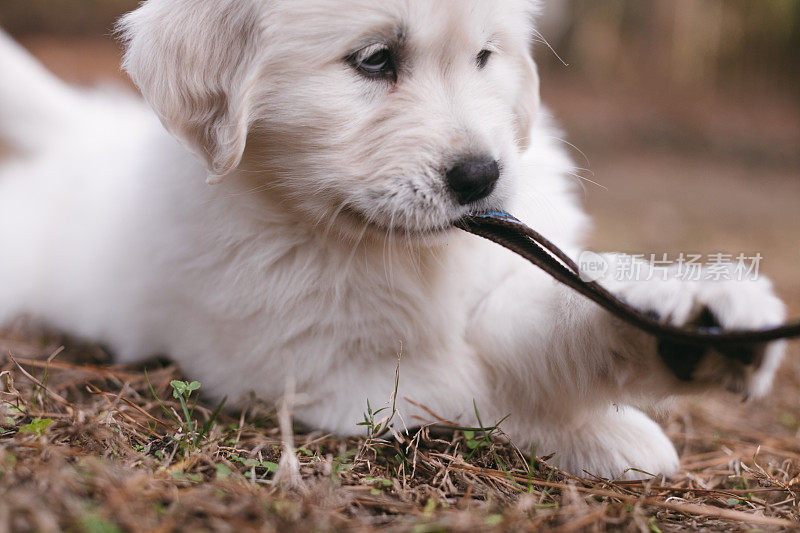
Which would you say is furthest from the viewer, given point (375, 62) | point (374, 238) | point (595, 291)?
point (374, 238)

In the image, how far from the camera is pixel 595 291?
1709 mm

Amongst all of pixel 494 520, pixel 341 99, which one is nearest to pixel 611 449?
pixel 494 520

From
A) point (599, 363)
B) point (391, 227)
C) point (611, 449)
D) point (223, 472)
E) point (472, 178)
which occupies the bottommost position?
point (223, 472)

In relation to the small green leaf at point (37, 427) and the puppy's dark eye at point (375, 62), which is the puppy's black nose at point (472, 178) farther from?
the small green leaf at point (37, 427)

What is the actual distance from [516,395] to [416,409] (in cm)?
32

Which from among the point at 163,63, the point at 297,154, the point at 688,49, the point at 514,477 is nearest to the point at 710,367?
the point at 514,477

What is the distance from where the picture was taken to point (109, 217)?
2857 mm

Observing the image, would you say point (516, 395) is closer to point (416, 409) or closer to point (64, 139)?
point (416, 409)

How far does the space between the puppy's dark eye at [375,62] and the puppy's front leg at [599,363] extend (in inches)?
30.5

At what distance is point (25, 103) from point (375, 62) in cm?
235

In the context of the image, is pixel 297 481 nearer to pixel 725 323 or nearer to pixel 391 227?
pixel 391 227

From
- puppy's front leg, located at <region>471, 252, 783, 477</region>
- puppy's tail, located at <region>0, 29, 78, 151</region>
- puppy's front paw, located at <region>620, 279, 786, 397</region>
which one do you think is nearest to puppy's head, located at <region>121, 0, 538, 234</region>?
puppy's front leg, located at <region>471, 252, 783, 477</region>

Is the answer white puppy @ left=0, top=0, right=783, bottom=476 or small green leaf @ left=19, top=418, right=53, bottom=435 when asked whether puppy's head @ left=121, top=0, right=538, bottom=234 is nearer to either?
white puppy @ left=0, top=0, right=783, bottom=476

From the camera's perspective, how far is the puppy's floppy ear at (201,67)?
1.93m
